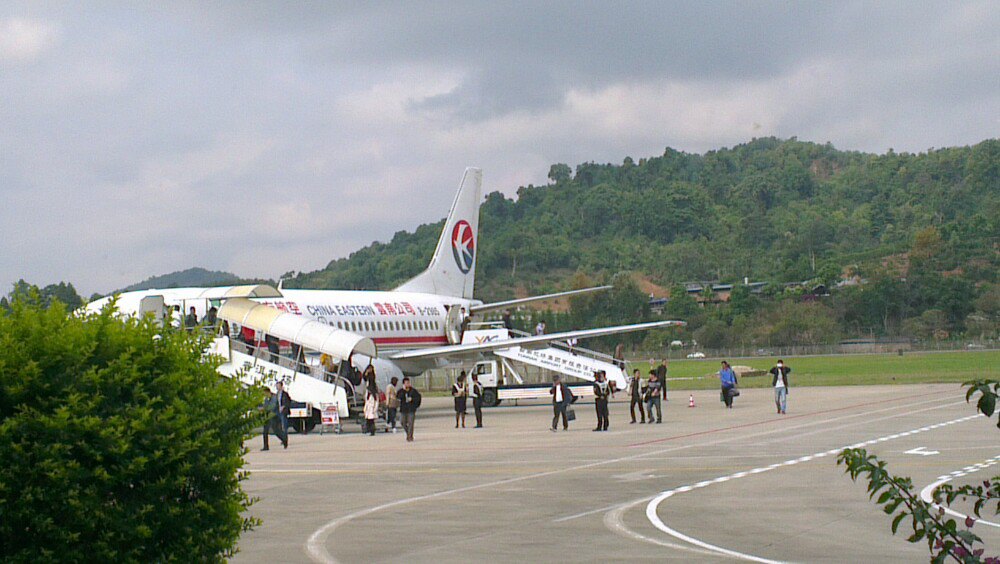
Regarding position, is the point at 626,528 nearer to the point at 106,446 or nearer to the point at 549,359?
the point at 106,446

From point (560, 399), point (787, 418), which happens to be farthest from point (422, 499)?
point (787, 418)

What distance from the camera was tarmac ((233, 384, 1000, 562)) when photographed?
11539 millimetres

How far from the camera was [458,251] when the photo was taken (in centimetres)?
4888

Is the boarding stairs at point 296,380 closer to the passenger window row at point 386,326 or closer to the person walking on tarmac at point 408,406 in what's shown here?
the person walking on tarmac at point 408,406

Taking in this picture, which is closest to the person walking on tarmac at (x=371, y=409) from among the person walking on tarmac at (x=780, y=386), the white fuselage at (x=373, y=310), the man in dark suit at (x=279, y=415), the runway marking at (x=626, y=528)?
the man in dark suit at (x=279, y=415)

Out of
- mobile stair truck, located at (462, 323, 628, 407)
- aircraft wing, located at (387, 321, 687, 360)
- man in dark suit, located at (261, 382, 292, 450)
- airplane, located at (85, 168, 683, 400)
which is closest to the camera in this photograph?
man in dark suit, located at (261, 382, 292, 450)

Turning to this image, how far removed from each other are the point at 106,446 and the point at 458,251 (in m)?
41.5

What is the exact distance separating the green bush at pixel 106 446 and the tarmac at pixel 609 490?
3535 mm

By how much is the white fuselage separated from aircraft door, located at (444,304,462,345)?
0.18 feet

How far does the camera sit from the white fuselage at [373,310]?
112 ft

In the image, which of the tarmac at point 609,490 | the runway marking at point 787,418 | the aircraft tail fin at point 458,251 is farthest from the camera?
the aircraft tail fin at point 458,251

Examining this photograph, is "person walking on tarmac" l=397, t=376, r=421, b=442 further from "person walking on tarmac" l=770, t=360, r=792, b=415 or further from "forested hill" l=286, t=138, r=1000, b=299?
"forested hill" l=286, t=138, r=1000, b=299

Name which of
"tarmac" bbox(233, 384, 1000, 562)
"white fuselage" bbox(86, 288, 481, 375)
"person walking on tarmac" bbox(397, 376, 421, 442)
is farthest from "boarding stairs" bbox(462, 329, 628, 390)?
"person walking on tarmac" bbox(397, 376, 421, 442)

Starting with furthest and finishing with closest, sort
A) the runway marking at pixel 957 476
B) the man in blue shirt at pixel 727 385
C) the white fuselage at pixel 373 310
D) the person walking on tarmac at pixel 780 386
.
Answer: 1. the man in blue shirt at pixel 727 385
2. the white fuselage at pixel 373 310
3. the person walking on tarmac at pixel 780 386
4. the runway marking at pixel 957 476
